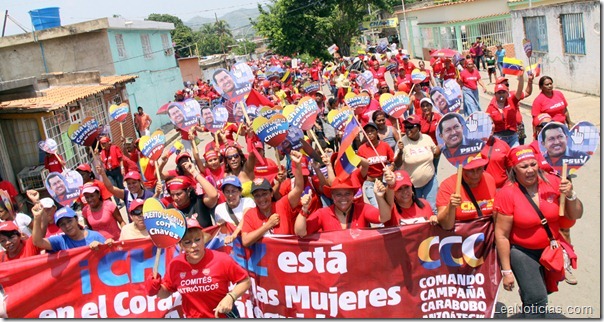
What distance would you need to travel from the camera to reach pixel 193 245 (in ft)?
15.1

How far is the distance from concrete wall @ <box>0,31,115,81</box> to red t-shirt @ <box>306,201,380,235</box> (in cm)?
2210

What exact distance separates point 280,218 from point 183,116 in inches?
175

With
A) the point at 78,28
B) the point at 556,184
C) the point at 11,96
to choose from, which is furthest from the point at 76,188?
the point at 78,28

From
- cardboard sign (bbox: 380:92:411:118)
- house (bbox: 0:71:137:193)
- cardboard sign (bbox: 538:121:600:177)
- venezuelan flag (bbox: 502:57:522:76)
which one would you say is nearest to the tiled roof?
house (bbox: 0:71:137:193)

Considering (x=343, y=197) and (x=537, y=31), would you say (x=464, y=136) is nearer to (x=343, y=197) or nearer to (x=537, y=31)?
(x=343, y=197)

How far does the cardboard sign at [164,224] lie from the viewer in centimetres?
459

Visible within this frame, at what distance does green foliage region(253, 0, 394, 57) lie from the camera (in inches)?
1832

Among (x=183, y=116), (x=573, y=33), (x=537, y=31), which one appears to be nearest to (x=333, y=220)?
(x=183, y=116)

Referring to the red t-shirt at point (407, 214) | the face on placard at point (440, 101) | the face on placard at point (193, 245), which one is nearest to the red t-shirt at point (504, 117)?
the face on placard at point (440, 101)

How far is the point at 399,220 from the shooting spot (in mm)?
5297

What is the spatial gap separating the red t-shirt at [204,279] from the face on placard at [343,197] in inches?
Result: 41.0

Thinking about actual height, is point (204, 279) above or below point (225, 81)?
below

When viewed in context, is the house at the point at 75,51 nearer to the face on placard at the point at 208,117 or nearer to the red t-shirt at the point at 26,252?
the face on placard at the point at 208,117

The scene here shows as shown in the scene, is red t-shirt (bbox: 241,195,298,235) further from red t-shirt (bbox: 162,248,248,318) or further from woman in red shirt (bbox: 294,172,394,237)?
red t-shirt (bbox: 162,248,248,318)
